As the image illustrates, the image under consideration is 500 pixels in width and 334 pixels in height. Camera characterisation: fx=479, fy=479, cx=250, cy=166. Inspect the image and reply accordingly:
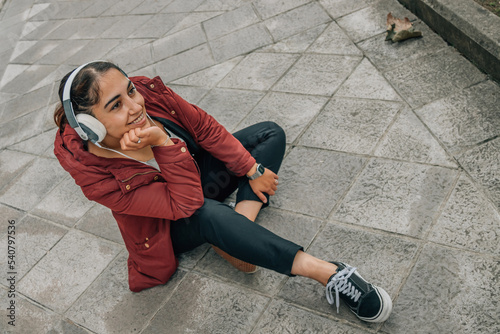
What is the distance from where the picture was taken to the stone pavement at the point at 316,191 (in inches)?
93.0

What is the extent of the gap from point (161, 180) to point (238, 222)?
49cm

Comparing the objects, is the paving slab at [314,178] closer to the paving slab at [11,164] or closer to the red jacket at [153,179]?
the red jacket at [153,179]

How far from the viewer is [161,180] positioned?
251 centimetres

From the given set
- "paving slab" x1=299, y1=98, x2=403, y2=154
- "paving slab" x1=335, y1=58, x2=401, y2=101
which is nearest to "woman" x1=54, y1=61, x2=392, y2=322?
"paving slab" x1=299, y1=98, x2=403, y2=154

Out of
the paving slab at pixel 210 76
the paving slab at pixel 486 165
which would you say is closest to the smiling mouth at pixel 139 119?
the paving slab at pixel 486 165

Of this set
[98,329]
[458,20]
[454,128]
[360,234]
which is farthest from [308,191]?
[458,20]

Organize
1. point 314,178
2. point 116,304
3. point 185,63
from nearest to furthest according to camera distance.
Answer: point 116,304
point 314,178
point 185,63

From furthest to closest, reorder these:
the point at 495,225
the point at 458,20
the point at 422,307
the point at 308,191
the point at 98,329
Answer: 1. the point at 458,20
2. the point at 308,191
3. the point at 98,329
4. the point at 495,225
5. the point at 422,307

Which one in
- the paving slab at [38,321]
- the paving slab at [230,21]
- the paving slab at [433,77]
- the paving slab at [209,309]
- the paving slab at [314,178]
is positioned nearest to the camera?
the paving slab at [209,309]

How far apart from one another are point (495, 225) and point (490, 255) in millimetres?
197

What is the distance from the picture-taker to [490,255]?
230 cm

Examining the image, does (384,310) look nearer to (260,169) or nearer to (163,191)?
(260,169)

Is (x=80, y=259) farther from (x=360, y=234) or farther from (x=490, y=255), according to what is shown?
(x=490, y=255)

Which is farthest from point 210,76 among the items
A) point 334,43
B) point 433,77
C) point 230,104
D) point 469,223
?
point 469,223
